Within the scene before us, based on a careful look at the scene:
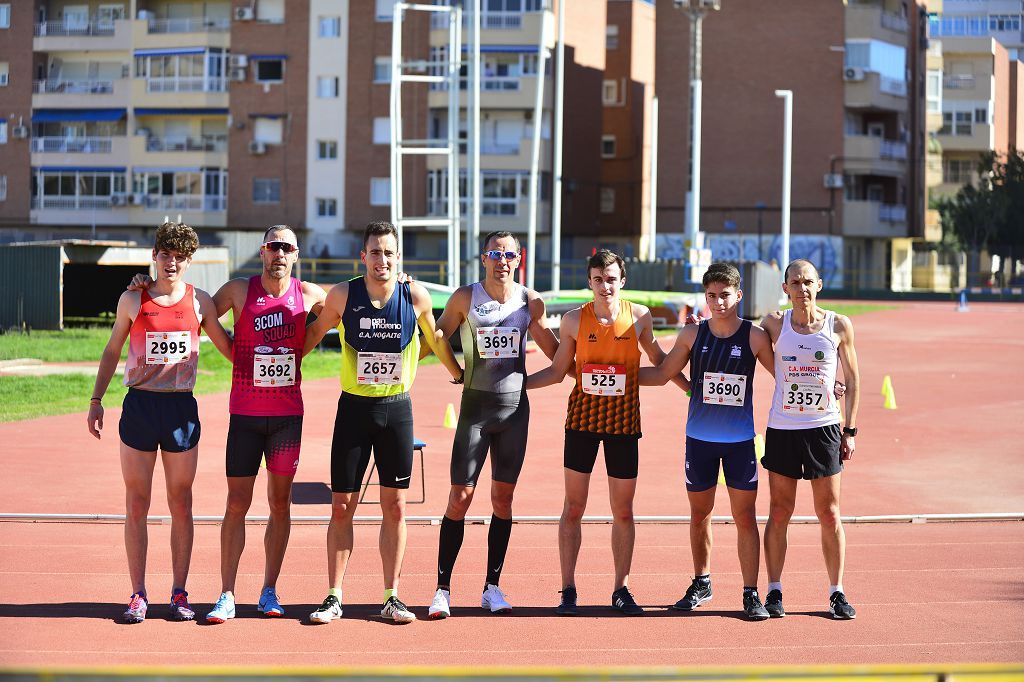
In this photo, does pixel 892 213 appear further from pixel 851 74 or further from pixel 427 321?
pixel 427 321

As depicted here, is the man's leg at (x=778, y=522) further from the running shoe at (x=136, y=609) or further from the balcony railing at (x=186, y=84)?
the balcony railing at (x=186, y=84)

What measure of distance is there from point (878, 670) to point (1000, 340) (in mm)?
36034

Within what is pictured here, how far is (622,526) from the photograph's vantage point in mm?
8484

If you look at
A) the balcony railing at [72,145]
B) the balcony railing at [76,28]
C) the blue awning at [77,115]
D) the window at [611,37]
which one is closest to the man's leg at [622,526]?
the blue awning at [77,115]

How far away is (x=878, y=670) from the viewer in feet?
12.9

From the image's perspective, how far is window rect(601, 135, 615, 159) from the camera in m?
78.3

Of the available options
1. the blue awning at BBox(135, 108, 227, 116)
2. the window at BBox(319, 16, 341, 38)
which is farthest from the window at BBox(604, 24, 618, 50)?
the blue awning at BBox(135, 108, 227, 116)

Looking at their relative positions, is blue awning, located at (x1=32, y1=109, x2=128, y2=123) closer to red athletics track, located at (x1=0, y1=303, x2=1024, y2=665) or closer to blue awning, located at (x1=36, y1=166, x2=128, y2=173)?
blue awning, located at (x1=36, y1=166, x2=128, y2=173)

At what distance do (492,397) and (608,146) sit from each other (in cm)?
7115

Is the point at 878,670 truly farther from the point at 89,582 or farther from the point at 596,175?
the point at 596,175

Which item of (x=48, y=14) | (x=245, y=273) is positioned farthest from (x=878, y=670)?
(x=48, y=14)

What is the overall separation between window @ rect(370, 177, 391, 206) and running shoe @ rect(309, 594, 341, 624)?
63716mm

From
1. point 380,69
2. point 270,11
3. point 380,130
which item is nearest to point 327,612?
point 380,130

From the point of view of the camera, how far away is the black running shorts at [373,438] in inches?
319
